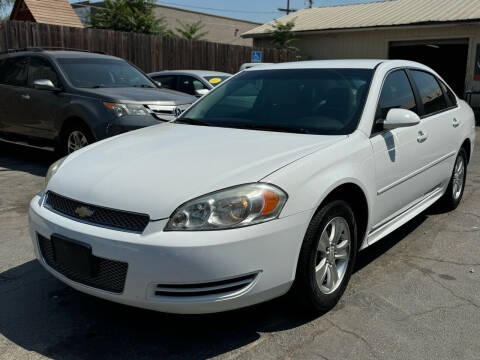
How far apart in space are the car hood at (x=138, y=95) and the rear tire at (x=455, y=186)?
3.78 metres

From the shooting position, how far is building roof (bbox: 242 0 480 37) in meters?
18.9

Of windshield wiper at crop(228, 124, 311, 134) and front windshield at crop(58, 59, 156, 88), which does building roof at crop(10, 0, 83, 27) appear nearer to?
front windshield at crop(58, 59, 156, 88)

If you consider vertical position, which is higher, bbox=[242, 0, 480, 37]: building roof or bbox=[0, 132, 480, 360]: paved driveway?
bbox=[242, 0, 480, 37]: building roof

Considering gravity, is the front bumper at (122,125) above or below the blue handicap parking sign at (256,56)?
below

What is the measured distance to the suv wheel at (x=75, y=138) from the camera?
6.84 m

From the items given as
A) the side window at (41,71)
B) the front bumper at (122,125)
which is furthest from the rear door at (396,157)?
the side window at (41,71)

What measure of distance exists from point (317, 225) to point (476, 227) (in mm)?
2809

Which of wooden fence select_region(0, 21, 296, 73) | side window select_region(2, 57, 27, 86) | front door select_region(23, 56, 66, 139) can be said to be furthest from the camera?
wooden fence select_region(0, 21, 296, 73)

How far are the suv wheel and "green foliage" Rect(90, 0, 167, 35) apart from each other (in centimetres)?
1849

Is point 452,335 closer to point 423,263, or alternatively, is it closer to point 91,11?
point 423,263

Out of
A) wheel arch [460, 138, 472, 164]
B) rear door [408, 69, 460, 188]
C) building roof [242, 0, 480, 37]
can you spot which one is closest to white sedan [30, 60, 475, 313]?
rear door [408, 69, 460, 188]

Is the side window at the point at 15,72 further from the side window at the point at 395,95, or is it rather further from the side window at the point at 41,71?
the side window at the point at 395,95

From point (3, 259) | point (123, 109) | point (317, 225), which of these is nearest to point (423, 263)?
point (317, 225)

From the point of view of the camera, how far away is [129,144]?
3.58 m
